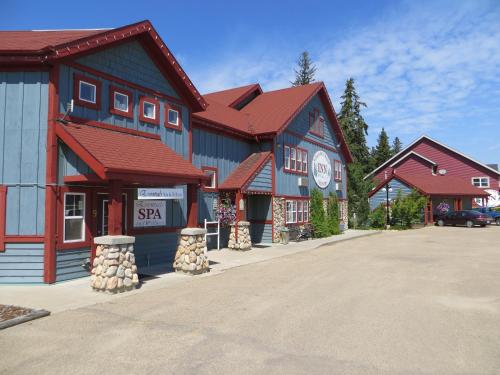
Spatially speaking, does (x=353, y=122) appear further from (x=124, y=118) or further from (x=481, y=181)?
(x=124, y=118)

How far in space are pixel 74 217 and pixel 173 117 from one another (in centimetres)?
543

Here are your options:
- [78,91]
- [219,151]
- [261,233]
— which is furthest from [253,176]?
[78,91]

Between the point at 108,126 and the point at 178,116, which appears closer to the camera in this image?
the point at 108,126

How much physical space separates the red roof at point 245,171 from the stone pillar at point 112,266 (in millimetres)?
9098

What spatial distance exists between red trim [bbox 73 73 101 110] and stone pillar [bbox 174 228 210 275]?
4.50 metres

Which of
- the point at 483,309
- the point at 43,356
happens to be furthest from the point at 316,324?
the point at 43,356

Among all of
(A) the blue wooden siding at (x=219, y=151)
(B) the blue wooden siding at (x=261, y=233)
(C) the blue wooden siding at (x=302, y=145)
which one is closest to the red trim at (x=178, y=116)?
(A) the blue wooden siding at (x=219, y=151)

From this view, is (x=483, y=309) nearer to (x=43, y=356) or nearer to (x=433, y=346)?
(x=433, y=346)

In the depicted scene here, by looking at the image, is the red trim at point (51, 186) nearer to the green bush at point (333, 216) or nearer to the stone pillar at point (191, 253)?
the stone pillar at point (191, 253)

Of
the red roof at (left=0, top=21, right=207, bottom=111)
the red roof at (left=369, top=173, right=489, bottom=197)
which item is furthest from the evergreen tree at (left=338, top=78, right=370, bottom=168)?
the red roof at (left=0, top=21, right=207, bottom=111)

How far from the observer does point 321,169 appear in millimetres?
27125

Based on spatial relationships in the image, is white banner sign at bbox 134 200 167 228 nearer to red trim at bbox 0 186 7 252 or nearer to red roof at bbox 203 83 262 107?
red trim at bbox 0 186 7 252

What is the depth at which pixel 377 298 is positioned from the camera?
29.6 ft

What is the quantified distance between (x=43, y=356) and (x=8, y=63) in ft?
27.0
